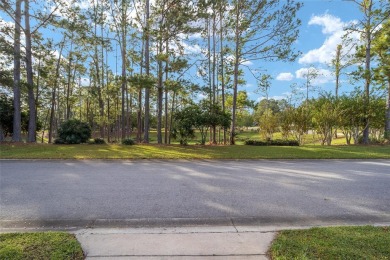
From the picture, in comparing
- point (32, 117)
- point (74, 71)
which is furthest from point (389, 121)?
point (74, 71)

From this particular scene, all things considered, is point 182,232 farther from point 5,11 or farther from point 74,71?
point 74,71

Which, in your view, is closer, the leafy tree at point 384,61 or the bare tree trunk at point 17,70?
the bare tree trunk at point 17,70

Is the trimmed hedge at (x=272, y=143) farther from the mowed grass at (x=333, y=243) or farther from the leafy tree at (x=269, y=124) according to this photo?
the mowed grass at (x=333, y=243)

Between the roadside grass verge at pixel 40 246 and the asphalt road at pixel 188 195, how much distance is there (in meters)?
0.59

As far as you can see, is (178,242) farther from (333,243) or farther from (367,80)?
(367,80)

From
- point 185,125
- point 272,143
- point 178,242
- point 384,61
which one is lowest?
point 178,242

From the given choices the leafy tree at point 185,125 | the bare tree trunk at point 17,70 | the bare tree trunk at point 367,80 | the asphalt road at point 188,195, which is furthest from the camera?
the bare tree trunk at point 367,80

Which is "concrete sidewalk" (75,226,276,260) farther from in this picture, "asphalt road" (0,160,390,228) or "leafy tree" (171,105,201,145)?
"leafy tree" (171,105,201,145)

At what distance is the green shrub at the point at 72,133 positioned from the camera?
1298 cm

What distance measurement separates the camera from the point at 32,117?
45.4 feet

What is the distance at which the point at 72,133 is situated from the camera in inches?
521

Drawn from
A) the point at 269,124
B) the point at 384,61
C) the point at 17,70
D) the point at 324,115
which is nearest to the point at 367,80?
the point at 384,61

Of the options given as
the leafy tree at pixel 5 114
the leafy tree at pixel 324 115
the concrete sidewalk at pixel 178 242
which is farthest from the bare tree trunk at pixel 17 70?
the leafy tree at pixel 324 115

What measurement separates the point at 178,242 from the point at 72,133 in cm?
1292
